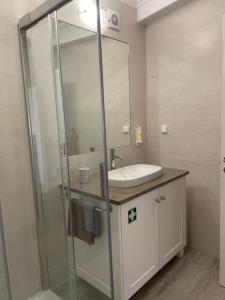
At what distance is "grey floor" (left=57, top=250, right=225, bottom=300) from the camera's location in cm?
167

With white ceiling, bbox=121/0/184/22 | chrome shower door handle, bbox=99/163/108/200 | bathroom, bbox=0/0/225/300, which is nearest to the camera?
chrome shower door handle, bbox=99/163/108/200

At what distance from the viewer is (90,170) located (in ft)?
4.99

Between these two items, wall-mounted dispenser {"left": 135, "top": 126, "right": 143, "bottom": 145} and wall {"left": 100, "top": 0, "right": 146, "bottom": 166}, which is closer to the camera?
wall {"left": 100, "top": 0, "right": 146, "bottom": 166}

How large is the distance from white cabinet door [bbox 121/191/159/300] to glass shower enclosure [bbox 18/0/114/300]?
130 millimetres

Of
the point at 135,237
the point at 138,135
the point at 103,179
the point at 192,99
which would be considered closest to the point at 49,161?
the point at 103,179

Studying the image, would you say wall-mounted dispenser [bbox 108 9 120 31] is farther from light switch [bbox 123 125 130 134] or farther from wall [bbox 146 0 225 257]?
light switch [bbox 123 125 130 134]

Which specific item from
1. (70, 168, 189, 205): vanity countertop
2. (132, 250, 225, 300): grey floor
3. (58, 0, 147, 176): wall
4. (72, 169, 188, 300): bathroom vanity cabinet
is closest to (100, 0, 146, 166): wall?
(58, 0, 147, 176): wall

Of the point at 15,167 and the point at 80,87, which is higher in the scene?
the point at 80,87

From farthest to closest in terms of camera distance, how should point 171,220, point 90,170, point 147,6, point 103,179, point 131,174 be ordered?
point 147,6, point 131,174, point 171,220, point 90,170, point 103,179

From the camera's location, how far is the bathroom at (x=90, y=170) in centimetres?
147

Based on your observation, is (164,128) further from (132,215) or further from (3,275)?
(3,275)

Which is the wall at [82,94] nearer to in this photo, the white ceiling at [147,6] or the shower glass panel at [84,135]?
the shower glass panel at [84,135]

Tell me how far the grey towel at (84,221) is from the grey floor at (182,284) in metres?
0.37

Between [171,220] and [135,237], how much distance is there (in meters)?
0.50
